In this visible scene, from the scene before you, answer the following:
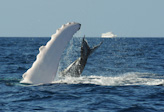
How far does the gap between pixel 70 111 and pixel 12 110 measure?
163 cm

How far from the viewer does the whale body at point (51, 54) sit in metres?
11.1

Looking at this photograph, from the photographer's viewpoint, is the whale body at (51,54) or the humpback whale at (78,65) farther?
the humpback whale at (78,65)

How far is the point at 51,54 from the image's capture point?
11.1m

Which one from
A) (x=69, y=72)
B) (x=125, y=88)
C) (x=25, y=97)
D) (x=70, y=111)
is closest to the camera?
(x=70, y=111)

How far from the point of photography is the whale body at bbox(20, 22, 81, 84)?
1105 centimetres

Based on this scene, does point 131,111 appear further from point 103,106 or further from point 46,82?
point 46,82

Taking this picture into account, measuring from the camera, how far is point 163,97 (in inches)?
435

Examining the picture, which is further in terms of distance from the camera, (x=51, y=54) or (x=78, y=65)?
(x=78, y=65)

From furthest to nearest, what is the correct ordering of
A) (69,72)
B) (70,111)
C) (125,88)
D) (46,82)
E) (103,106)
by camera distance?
(69,72) → (125,88) → (46,82) → (103,106) → (70,111)

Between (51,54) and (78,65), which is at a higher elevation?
(51,54)

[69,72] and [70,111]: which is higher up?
[69,72]

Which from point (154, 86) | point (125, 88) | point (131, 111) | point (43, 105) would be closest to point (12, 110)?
point (43, 105)

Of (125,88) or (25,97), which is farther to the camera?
(125,88)

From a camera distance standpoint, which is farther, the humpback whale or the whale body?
the humpback whale
